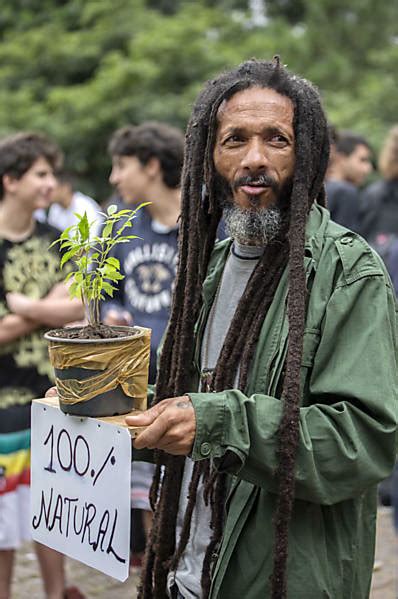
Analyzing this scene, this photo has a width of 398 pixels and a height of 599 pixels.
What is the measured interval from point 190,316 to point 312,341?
1.31 feet

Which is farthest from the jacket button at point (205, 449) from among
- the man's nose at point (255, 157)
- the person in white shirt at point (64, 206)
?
the person in white shirt at point (64, 206)

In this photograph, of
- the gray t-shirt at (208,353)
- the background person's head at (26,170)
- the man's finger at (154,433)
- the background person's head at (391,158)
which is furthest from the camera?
the background person's head at (391,158)

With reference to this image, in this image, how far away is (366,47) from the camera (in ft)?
51.0

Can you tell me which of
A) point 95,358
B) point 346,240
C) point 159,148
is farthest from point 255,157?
point 159,148

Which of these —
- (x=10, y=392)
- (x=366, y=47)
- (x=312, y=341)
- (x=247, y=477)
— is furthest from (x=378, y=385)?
(x=366, y=47)

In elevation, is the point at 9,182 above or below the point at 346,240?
above

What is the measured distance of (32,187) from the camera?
167 inches

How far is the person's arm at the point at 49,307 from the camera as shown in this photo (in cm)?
395

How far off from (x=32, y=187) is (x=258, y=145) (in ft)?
7.71

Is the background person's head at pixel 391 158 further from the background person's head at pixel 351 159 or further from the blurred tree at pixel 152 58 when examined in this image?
the blurred tree at pixel 152 58

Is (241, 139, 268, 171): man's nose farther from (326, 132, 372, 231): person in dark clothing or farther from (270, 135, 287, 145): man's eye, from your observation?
(326, 132, 372, 231): person in dark clothing

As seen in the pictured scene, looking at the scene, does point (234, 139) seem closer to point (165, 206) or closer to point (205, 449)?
point (205, 449)

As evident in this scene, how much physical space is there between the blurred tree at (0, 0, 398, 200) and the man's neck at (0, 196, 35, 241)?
25.5ft

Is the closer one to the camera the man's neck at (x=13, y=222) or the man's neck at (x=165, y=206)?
Answer: the man's neck at (x=13, y=222)
